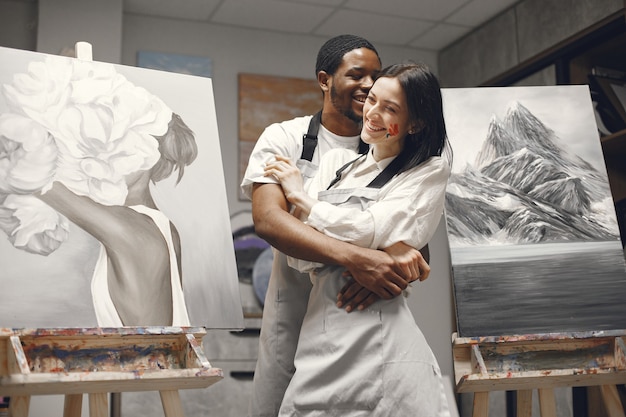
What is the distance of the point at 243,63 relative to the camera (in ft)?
14.1

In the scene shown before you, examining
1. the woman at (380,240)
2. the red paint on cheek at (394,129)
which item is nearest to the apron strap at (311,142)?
the woman at (380,240)

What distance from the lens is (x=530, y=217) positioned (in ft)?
7.50

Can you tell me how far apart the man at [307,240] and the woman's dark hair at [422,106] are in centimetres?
21

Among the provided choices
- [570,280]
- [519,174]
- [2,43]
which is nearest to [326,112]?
[519,174]

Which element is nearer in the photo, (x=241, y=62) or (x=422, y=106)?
(x=422, y=106)

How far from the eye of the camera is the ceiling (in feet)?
13.2

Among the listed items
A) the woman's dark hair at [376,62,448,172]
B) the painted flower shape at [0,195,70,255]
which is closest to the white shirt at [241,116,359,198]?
the woman's dark hair at [376,62,448,172]

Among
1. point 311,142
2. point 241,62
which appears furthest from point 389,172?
point 241,62

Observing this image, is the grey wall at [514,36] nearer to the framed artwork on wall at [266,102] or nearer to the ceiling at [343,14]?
the ceiling at [343,14]

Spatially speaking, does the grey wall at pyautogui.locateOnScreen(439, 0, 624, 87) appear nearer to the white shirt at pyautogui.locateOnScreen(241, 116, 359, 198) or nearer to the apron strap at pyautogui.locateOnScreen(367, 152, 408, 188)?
the white shirt at pyautogui.locateOnScreen(241, 116, 359, 198)

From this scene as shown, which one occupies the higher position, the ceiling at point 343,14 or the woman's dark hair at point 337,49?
the ceiling at point 343,14

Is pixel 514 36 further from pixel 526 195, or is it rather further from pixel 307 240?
pixel 307 240

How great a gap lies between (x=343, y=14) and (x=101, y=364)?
9.77 ft

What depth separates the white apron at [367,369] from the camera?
4.84ft
